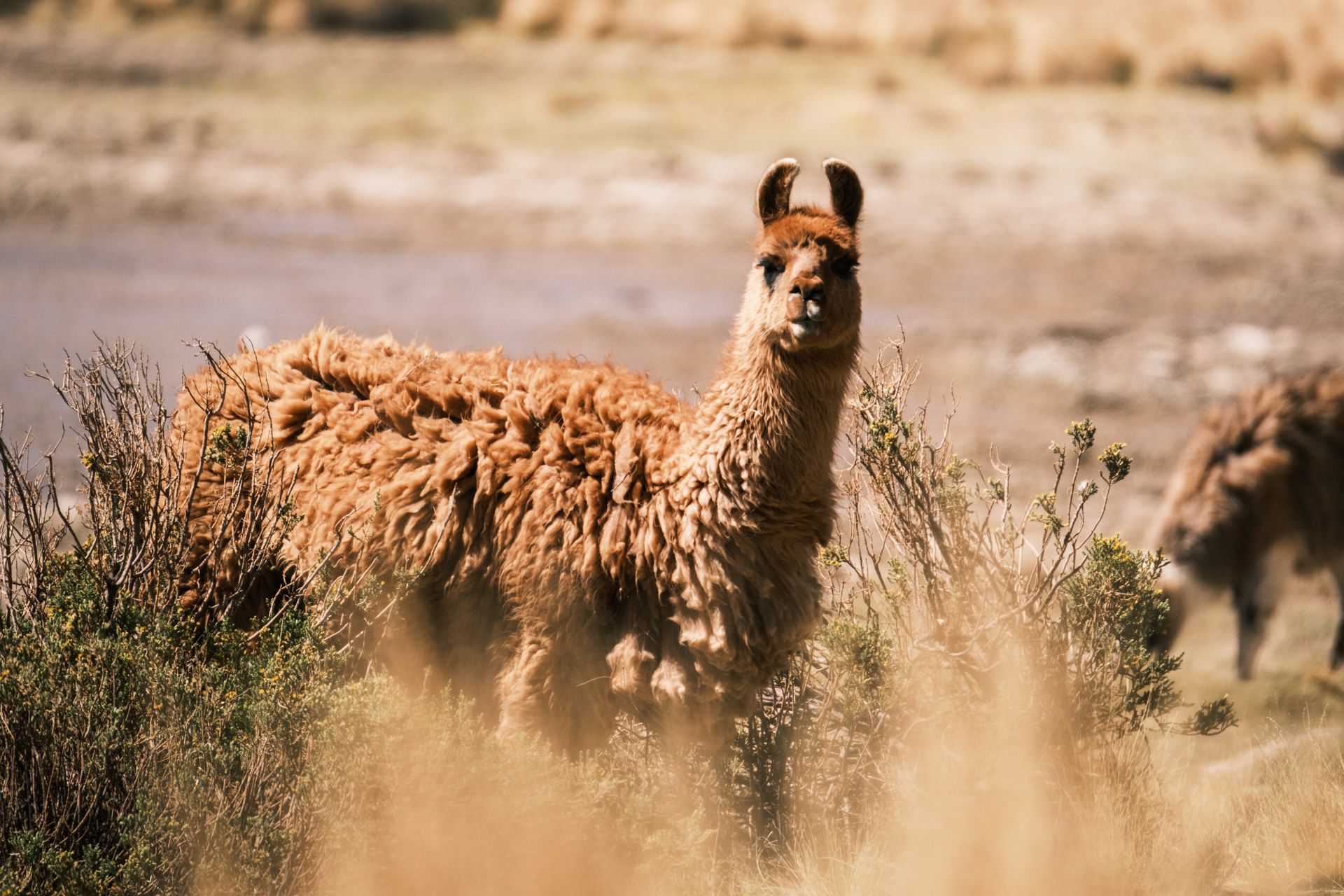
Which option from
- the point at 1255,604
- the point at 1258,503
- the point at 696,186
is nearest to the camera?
the point at 1255,604

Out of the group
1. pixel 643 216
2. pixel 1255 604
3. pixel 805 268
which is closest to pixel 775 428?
pixel 805 268

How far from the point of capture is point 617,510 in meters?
4.57

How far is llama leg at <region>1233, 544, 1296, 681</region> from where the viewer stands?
8.39m

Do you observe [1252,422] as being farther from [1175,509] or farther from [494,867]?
[494,867]

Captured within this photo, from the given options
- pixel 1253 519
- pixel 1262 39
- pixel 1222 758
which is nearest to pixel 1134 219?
pixel 1262 39

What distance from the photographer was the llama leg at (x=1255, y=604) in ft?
27.5

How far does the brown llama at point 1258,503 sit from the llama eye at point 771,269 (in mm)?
5191

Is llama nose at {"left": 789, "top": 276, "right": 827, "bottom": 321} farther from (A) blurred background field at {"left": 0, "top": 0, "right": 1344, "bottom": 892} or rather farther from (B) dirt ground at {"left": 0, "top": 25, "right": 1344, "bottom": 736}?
(B) dirt ground at {"left": 0, "top": 25, "right": 1344, "bottom": 736}

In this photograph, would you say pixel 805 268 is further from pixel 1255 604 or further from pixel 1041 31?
pixel 1041 31

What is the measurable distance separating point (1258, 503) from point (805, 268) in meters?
5.94

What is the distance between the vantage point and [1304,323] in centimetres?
1419

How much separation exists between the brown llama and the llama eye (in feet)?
17.0

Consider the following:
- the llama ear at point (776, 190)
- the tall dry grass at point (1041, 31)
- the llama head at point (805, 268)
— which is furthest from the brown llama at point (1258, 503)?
the tall dry grass at point (1041, 31)

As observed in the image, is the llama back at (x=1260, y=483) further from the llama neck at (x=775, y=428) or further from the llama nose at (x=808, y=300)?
the llama nose at (x=808, y=300)
